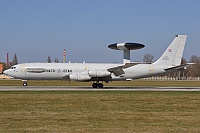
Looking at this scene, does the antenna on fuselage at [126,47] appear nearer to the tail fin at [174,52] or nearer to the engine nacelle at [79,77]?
the engine nacelle at [79,77]

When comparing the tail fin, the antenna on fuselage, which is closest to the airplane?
the tail fin

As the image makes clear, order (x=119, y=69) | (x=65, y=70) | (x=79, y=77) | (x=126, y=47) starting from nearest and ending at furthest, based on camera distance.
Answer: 1. (x=126, y=47)
2. (x=79, y=77)
3. (x=119, y=69)
4. (x=65, y=70)

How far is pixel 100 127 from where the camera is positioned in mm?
14523

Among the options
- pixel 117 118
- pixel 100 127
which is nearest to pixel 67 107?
pixel 117 118

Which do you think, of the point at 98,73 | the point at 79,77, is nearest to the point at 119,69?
the point at 98,73

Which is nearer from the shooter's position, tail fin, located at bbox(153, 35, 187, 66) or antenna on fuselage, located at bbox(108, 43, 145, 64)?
antenna on fuselage, located at bbox(108, 43, 145, 64)

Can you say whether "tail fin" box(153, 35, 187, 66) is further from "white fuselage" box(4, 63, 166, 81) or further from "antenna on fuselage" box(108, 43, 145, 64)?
"antenna on fuselage" box(108, 43, 145, 64)

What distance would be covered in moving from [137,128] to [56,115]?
5007 millimetres

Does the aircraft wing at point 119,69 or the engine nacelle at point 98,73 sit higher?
the aircraft wing at point 119,69

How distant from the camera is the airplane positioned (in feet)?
159

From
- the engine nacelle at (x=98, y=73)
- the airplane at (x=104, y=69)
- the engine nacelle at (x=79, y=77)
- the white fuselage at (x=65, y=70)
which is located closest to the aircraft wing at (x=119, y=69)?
the airplane at (x=104, y=69)

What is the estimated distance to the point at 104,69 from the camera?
49438 millimetres

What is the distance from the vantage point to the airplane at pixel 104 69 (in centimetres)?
4841

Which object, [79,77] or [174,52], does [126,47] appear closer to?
[79,77]
